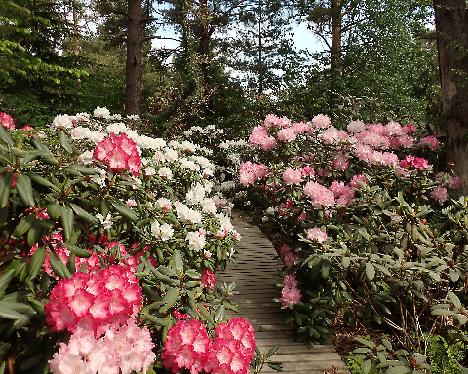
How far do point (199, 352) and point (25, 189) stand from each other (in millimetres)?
732

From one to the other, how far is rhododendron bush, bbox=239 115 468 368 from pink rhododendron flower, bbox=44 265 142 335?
1.75 meters

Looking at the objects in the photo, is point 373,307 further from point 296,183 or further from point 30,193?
point 30,193

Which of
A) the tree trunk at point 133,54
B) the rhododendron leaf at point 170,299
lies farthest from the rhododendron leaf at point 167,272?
the tree trunk at point 133,54

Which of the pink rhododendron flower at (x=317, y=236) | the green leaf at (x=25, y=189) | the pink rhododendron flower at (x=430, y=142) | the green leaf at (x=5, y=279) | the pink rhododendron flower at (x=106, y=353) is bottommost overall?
the pink rhododendron flower at (x=317, y=236)

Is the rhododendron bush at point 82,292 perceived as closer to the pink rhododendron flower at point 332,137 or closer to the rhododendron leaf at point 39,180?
the rhododendron leaf at point 39,180

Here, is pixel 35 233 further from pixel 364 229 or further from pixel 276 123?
pixel 276 123

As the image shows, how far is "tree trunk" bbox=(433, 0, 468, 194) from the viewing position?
4.28 m

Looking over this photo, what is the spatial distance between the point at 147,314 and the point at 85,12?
1737cm

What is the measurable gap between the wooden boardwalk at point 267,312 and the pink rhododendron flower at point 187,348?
1.68 m

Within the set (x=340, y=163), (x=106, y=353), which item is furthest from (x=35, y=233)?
(x=340, y=163)

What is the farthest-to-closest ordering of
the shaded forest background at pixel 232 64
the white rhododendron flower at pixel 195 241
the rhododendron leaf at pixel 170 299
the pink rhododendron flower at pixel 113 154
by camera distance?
1. the shaded forest background at pixel 232 64
2. the white rhododendron flower at pixel 195 241
3. the pink rhododendron flower at pixel 113 154
4. the rhododendron leaf at pixel 170 299

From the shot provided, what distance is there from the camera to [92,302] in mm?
1138

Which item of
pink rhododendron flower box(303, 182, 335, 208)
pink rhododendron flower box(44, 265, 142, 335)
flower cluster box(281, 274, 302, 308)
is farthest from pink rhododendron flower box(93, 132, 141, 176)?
flower cluster box(281, 274, 302, 308)

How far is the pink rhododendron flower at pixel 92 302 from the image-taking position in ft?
3.67
